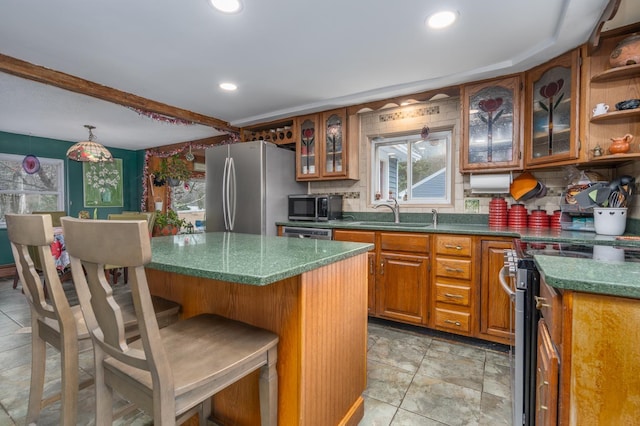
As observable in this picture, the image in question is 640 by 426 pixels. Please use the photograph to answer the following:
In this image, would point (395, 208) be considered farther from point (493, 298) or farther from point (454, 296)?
point (493, 298)

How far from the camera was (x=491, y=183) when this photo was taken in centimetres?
271

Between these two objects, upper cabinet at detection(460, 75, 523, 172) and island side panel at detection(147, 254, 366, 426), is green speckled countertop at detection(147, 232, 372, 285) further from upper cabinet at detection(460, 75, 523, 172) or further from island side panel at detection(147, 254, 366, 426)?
upper cabinet at detection(460, 75, 523, 172)

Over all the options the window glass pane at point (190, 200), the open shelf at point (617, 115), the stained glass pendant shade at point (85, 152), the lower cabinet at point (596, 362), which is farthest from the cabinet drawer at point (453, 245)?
the window glass pane at point (190, 200)

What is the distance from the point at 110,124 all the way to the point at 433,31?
14.9ft

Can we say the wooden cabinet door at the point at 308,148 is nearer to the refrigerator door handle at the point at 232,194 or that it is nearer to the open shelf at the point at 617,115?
the refrigerator door handle at the point at 232,194

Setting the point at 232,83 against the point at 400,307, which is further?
the point at 232,83

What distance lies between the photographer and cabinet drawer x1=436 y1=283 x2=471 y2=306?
7.92 ft

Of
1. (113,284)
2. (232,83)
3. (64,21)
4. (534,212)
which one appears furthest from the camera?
(113,284)

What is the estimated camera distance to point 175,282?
1.50 m

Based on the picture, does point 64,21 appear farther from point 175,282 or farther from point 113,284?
point 113,284

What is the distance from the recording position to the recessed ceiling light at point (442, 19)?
1843 millimetres

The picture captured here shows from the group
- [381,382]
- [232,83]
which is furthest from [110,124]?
[381,382]

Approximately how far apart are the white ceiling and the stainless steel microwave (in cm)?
105

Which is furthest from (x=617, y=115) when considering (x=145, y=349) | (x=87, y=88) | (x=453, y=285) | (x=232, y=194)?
(x=87, y=88)
